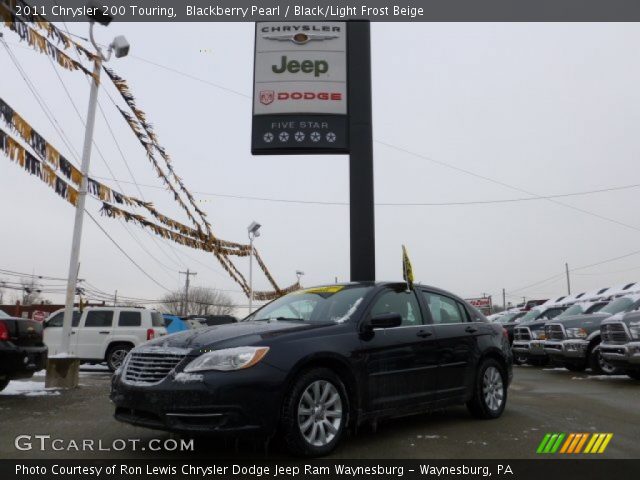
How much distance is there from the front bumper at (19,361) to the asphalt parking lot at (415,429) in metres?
0.39

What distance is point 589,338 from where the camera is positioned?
13.5 metres

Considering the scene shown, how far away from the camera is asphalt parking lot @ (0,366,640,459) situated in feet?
16.3

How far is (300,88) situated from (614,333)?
26.3ft

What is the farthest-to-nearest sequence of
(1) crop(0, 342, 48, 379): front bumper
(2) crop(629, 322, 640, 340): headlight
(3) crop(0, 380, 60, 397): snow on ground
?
(2) crop(629, 322, 640, 340): headlight
(3) crop(0, 380, 60, 397): snow on ground
(1) crop(0, 342, 48, 379): front bumper

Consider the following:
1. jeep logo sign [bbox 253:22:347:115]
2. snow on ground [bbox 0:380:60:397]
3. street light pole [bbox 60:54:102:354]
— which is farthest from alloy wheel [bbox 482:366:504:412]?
street light pole [bbox 60:54:102:354]

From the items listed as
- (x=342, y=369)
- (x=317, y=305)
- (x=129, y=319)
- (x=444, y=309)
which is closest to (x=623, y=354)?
(x=444, y=309)

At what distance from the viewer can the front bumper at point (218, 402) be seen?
4.38m

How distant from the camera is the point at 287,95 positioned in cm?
1204

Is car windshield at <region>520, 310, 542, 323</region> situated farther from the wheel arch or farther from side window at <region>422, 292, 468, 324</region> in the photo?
the wheel arch

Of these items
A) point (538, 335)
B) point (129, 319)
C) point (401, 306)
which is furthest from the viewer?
point (538, 335)

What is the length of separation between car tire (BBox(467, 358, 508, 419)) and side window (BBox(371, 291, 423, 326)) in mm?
1148

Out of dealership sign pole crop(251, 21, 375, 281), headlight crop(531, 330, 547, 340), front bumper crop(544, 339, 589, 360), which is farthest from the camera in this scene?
headlight crop(531, 330, 547, 340)

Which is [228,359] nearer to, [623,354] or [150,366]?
[150,366]

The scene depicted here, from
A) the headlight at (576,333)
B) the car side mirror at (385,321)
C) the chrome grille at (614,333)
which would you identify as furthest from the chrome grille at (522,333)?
the car side mirror at (385,321)
